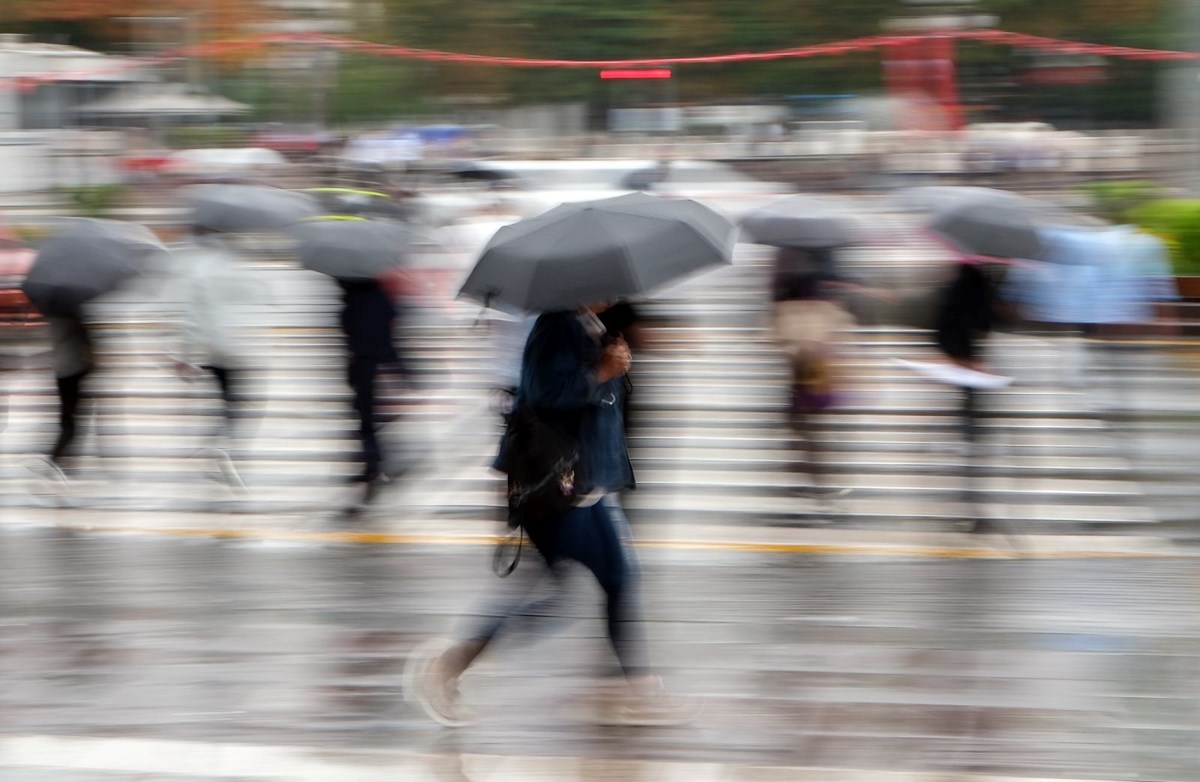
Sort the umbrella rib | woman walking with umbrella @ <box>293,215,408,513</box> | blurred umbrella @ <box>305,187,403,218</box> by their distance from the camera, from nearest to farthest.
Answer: the umbrella rib < woman walking with umbrella @ <box>293,215,408,513</box> < blurred umbrella @ <box>305,187,403,218</box>

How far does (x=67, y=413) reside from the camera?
9445 millimetres

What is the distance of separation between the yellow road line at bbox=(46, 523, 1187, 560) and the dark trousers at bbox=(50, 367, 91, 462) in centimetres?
81

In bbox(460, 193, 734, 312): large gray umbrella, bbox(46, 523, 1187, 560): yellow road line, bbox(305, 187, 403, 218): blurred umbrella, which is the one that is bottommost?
bbox(46, 523, 1187, 560): yellow road line

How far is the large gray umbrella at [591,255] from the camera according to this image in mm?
4910

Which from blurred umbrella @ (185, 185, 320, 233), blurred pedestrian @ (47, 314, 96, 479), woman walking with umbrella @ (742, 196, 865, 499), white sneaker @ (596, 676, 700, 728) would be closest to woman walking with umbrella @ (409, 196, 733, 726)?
white sneaker @ (596, 676, 700, 728)

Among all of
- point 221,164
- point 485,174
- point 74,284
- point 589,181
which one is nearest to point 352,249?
point 74,284

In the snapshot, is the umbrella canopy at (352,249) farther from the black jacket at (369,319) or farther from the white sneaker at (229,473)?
the white sneaker at (229,473)

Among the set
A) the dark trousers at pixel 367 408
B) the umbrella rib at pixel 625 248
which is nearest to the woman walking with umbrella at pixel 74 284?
the dark trousers at pixel 367 408

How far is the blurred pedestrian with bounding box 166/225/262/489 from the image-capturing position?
29.7ft

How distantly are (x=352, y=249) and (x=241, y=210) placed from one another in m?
0.88

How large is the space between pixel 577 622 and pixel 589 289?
214 centimetres

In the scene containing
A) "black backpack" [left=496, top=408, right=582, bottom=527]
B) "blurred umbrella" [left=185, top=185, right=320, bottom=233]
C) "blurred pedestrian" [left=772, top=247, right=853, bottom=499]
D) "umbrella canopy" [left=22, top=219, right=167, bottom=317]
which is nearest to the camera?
"black backpack" [left=496, top=408, right=582, bottom=527]

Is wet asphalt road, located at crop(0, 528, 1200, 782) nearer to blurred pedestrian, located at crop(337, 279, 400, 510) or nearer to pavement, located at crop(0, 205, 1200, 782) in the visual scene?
pavement, located at crop(0, 205, 1200, 782)

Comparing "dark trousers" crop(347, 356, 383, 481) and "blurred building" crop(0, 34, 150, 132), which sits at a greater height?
"blurred building" crop(0, 34, 150, 132)
